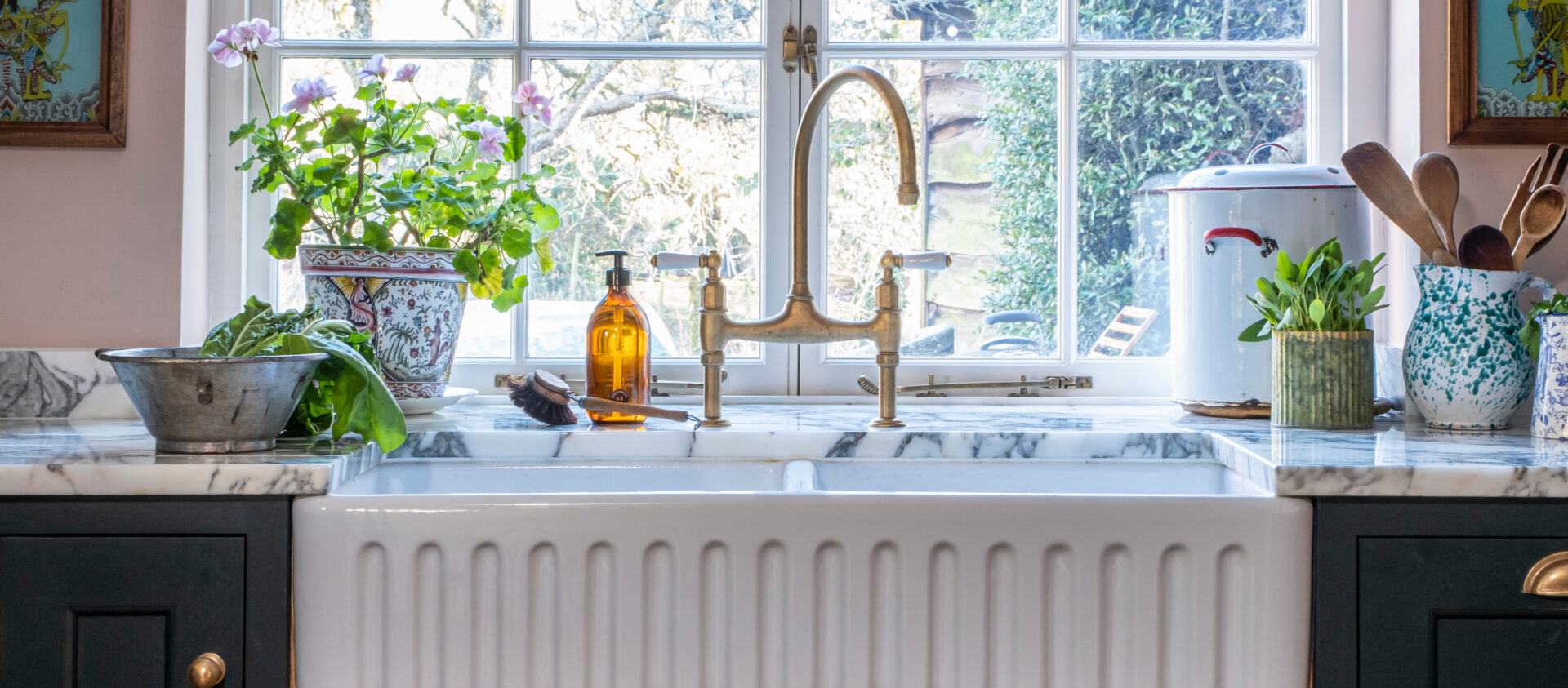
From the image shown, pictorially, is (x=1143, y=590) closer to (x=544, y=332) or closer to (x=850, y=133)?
(x=850, y=133)

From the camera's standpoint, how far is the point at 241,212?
5.29 feet

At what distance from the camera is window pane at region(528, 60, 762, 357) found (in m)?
1.63

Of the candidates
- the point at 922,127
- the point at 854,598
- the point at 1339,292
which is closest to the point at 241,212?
the point at 922,127

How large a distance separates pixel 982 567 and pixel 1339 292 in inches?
23.0

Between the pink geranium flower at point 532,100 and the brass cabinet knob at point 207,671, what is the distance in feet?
2.54

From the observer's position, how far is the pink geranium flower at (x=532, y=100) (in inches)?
57.2

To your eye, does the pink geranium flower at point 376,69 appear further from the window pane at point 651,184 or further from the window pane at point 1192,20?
the window pane at point 1192,20

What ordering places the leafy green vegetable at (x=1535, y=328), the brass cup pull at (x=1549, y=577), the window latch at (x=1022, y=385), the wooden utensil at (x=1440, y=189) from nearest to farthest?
the brass cup pull at (x=1549, y=577)
the leafy green vegetable at (x=1535, y=328)
the wooden utensil at (x=1440, y=189)
the window latch at (x=1022, y=385)

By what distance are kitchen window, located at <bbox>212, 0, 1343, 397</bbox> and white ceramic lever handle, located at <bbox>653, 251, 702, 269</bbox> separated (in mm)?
208

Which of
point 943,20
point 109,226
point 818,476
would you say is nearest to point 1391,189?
point 943,20

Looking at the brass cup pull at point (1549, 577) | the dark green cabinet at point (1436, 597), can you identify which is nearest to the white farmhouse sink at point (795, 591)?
the dark green cabinet at point (1436, 597)

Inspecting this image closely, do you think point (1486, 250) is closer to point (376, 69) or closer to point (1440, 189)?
point (1440, 189)

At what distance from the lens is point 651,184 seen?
1627 millimetres

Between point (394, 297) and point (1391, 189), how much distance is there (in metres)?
1.23
